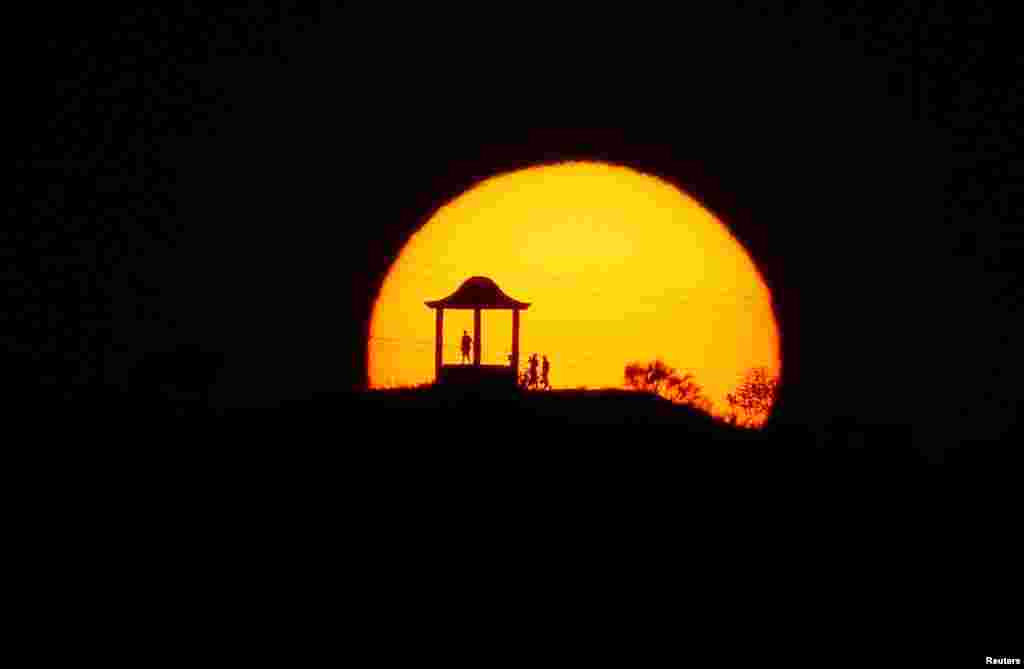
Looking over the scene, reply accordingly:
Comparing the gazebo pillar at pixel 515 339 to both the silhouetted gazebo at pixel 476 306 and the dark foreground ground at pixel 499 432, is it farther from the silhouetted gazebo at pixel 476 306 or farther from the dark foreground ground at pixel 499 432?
the dark foreground ground at pixel 499 432

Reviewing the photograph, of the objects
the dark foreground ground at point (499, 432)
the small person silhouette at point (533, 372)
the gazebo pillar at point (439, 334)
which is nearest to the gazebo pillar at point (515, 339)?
the small person silhouette at point (533, 372)

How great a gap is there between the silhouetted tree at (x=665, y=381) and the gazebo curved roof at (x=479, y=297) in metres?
3.02

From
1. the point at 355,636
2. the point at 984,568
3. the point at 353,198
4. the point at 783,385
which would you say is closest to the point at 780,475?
the point at 984,568

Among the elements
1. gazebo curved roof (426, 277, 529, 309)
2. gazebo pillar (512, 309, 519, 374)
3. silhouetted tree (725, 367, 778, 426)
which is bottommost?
silhouetted tree (725, 367, 778, 426)

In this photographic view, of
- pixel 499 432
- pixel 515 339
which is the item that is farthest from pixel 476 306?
pixel 499 432

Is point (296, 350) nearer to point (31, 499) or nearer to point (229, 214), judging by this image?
point (229, 214)

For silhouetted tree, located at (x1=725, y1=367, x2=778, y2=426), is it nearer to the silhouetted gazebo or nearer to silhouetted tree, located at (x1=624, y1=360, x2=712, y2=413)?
silhouetted tree, located at (x1=624, y1=360, x2=712, y2=413)

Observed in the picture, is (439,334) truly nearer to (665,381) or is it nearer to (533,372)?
(533,372)

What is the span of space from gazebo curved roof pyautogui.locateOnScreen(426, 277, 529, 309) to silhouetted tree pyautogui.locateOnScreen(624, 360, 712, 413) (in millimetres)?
3017

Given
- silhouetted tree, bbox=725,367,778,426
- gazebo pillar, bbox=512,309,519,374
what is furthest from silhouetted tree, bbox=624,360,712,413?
gazebo pillar, bbox=512,309,519,374

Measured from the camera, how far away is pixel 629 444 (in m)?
9.36

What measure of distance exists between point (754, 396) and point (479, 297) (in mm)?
6065

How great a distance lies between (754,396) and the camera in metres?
17.7

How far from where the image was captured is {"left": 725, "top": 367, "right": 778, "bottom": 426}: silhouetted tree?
57.6ft
